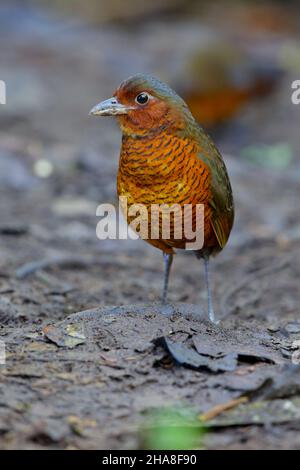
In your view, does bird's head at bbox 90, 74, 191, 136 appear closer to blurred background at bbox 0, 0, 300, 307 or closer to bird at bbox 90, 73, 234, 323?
bird at bbox 90, 73, 234, 323

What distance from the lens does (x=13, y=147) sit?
961cm

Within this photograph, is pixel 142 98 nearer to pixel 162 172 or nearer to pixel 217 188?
pixel 162 172

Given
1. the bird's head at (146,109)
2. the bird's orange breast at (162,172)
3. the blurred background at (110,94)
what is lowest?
the bird's orange breast at (162,172)

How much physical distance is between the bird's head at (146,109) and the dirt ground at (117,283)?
1052 mm

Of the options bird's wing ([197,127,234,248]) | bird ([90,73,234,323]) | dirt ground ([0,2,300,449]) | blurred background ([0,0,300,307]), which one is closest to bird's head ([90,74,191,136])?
bird ([90,73,234,323])

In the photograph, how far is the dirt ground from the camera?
11.0 feet

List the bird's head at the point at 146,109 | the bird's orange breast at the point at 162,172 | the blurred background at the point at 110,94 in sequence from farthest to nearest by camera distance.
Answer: the blurred background at the point at 110,94 < the bird's head at the point at 146,109 < the bird's orange breast at the point at 162,172

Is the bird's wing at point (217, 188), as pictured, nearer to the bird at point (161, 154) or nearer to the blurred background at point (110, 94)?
the bird at point (161, 154)

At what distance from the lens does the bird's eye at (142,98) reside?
15.7ft

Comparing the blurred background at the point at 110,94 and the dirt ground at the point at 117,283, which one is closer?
the dirt ground at the point at 117,283

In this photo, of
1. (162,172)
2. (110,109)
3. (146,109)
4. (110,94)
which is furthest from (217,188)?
(110,94)

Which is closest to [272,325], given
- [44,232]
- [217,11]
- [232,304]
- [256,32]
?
[232,304]

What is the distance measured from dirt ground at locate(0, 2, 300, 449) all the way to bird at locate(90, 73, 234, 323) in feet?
2.08

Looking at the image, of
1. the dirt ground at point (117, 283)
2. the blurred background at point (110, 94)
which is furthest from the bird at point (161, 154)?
the blurred background at point (110, 94)
